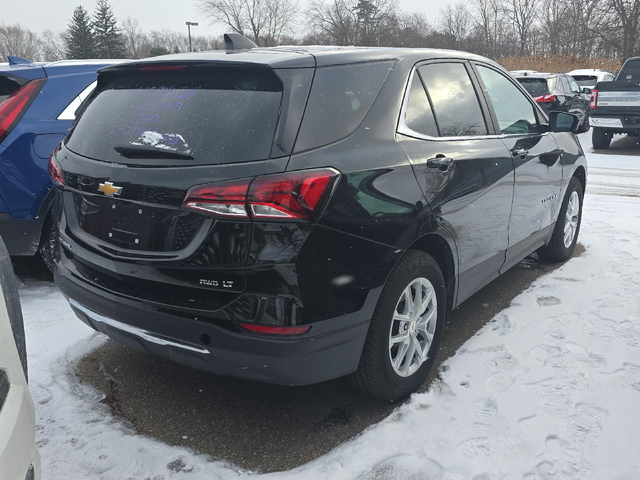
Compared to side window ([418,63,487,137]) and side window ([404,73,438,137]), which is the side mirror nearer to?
side window ([418,63,487,137])

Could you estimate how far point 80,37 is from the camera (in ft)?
182

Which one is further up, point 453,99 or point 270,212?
point 453,99

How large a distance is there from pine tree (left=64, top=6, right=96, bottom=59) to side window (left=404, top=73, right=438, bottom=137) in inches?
2319

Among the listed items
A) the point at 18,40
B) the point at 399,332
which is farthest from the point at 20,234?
the point at 18,40

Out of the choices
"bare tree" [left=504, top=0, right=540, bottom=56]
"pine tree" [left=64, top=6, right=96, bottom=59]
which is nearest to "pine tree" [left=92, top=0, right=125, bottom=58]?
"pine tree" [left=64, top=6, right=96, bottom=59]

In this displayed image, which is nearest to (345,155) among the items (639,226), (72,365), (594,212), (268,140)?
(268,140)

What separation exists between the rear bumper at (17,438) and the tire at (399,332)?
4.67 feet

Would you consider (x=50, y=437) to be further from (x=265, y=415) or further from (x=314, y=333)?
(x=314, y=333)

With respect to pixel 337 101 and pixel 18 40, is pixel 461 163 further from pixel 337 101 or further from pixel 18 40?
pixel 18 40

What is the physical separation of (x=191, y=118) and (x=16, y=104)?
8.02 ft

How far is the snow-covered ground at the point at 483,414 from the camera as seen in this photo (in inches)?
95.0

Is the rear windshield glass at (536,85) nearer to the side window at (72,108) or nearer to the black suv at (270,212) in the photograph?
the side window at (72,108)

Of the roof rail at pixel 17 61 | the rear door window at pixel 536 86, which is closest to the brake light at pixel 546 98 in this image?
the rear door window at pixel 536 86

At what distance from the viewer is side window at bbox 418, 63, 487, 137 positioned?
10.2 ft
